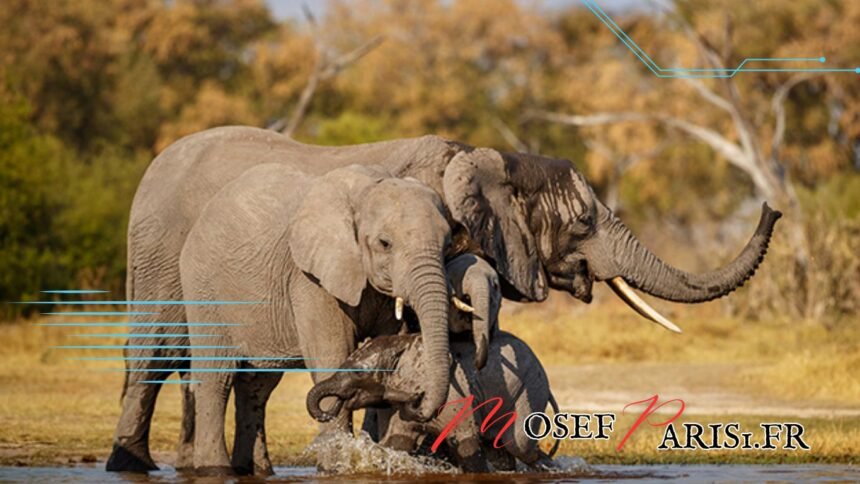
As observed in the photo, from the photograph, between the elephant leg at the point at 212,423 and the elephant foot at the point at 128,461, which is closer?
the elephant leg at the point at 212,423

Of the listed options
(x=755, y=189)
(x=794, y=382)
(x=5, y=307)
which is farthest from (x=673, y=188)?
(x=794, y=382)

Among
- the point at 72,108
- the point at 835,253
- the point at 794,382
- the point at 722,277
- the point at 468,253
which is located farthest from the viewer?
the point at 72,108

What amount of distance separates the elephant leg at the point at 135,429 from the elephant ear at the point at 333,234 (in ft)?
8.48

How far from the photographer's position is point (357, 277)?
383 inches

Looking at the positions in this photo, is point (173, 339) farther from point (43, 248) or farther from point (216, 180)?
point (43, 248)

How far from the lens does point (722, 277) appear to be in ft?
37.8

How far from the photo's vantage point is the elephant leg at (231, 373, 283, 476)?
37.8 ft

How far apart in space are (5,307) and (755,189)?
2775cm

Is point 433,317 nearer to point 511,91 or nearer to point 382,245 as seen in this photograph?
point 382,245

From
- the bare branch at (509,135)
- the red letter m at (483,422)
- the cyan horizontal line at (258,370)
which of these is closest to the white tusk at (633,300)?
the red letter m at (483,422)

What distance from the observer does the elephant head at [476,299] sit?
380 inches

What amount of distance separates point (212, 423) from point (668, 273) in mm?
3069

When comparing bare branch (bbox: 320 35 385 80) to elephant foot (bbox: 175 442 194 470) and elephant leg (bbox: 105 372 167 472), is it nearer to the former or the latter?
elephant leg (bbox: 105 372 167 472)

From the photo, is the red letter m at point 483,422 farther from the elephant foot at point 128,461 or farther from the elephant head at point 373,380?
the elephant foot at point 128,461
